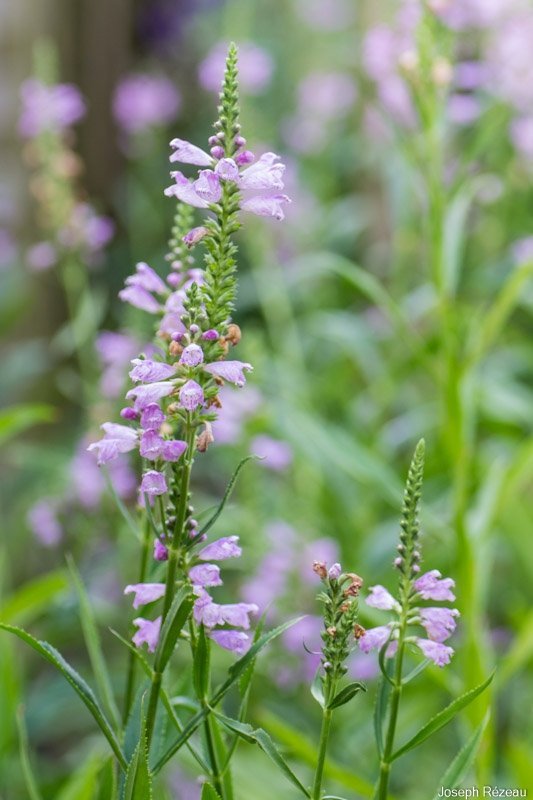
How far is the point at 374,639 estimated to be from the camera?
59 centimetres

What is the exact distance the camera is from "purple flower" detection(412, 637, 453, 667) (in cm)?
57

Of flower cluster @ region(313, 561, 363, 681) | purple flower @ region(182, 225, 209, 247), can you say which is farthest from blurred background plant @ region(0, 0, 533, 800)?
purple flower @ region(182, 225, 209, 247)

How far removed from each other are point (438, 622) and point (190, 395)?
18 cm

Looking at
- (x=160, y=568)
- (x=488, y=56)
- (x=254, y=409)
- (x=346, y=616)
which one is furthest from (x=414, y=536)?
(x=488, y=56)

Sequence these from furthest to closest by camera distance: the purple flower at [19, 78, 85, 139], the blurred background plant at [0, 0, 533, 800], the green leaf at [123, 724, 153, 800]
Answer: the purple flower at [19, 78, 85, 139] < the blurred background plant at [0, 0, 533, 800] < the green leaf at [123, 724, 153, 800]

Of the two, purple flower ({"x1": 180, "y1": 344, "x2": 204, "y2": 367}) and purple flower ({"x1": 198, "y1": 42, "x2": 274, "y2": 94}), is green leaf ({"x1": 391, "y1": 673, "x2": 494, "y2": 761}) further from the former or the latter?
purple flower ({"x1": 198, "y1": 42, "x2": 274, "y2": 94})

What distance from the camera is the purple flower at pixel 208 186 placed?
57 cm

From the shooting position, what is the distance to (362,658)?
1.55 metres

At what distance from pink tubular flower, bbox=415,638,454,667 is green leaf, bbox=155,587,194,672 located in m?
0.12

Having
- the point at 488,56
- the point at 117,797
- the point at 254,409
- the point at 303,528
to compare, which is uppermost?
the point at 488,56

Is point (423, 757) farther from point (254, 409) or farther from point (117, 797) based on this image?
point (117, 797)

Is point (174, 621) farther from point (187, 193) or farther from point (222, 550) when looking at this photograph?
point (187, 193)

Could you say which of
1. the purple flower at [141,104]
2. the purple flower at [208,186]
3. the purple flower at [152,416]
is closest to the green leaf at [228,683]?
the purple flower at [152,416]

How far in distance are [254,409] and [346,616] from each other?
1019 millimetres
